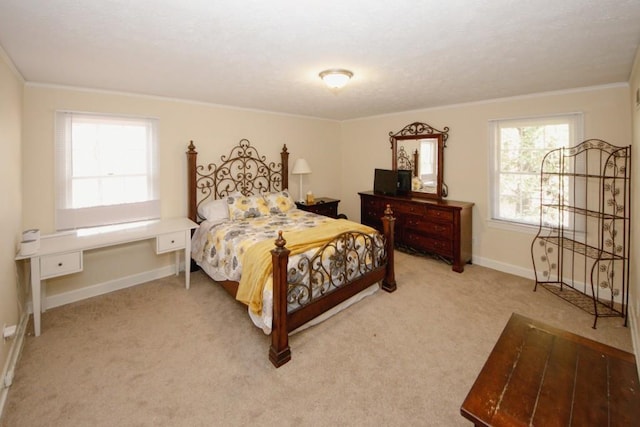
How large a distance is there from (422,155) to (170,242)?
12.5 feet

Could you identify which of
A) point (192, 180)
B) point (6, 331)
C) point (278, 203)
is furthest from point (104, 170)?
point (278, 203)

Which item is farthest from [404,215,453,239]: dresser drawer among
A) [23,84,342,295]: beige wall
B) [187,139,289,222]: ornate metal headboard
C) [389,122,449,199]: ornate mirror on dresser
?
[187,139,289,222]: ornate metal headboard

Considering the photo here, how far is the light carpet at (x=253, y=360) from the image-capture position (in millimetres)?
1913

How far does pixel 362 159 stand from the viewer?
19.2 ft

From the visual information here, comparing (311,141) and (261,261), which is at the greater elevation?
(311,141)

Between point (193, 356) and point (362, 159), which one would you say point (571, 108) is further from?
point (193, 356)

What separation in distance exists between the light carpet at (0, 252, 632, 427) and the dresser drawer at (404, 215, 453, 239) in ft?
2.90

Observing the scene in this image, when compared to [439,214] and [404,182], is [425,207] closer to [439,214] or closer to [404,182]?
[439,214]

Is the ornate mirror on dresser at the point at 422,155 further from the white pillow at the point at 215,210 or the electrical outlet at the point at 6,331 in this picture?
the electrical outlet at the point at 6,331

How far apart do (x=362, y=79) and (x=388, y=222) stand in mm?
1552

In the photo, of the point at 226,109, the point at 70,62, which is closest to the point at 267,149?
the point at 226,109

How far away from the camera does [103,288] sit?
11.7 feet

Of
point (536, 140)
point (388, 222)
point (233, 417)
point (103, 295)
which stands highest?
point (536, 140)

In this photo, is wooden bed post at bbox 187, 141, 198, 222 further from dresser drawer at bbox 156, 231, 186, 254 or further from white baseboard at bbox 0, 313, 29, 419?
white baseboard at bbox 0, 313, 29, 419
